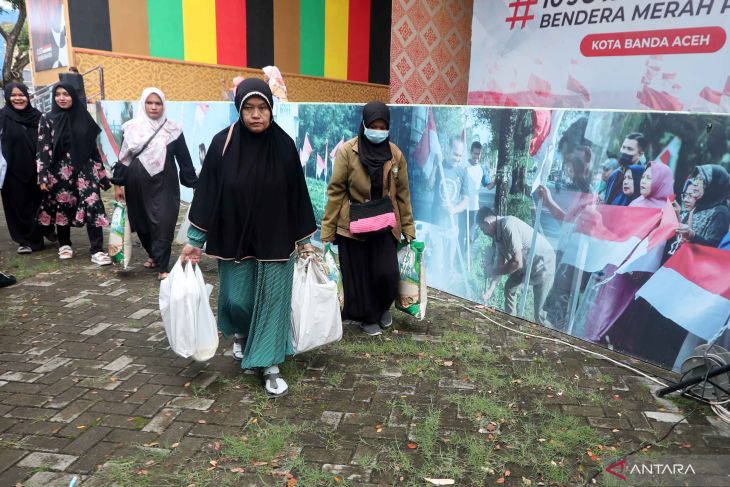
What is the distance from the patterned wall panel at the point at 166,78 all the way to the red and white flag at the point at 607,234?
1268 cm

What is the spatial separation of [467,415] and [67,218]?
508 cm

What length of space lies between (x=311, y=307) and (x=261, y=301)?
0.31 metres

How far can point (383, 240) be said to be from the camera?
4027mm

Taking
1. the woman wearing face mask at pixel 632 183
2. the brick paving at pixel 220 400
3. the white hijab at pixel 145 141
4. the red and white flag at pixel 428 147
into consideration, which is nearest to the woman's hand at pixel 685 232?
the woman wearing face mask at pixel 632 183

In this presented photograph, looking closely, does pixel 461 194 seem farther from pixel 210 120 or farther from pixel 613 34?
pixel 210 120

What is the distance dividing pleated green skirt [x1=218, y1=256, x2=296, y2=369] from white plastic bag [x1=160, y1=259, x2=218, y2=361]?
0.55 feet

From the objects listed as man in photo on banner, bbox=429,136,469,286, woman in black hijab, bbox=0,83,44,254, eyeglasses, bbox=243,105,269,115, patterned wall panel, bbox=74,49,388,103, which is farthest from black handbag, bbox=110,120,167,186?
patterned wall panel, bbox=74,49,388,103

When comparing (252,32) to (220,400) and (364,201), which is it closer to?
(364,201)

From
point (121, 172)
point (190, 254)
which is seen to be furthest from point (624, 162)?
point (121, 172)

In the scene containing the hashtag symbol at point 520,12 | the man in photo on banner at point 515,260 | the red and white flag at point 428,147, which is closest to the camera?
the man in photo on banner at point 515,260

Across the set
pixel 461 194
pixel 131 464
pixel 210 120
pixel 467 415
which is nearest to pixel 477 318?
pixel 461 194

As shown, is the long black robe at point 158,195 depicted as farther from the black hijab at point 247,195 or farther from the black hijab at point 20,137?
A: the black hijab at point 247,195

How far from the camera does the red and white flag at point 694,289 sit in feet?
10.6

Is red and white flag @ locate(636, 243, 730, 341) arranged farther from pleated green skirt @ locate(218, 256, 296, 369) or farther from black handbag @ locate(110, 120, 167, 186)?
black handbag @ locate(110, 120, 167, 186)
